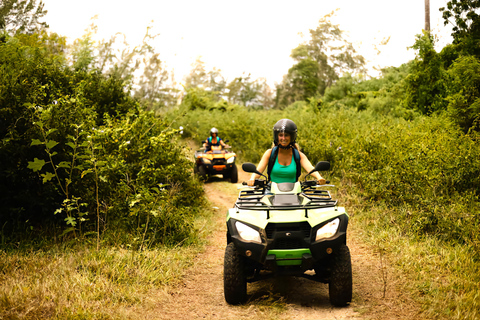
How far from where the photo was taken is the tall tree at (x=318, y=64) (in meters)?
34.9

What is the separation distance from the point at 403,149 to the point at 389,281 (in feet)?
12.1

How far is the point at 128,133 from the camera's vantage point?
729cm

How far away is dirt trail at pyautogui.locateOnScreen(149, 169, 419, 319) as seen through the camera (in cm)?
416

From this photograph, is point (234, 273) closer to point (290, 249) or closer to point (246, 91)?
point (290, 249)

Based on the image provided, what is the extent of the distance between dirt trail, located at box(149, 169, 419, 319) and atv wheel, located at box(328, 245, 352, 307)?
0.49ft

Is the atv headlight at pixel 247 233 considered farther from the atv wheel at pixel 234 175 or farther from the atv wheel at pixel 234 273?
the atv wheel at pixel 234 175

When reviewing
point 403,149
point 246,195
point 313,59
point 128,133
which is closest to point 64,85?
point 128,133

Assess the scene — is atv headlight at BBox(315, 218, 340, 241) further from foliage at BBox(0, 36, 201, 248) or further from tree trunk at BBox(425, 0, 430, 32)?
tree trunk at BBox(425, 0, 430, 32)

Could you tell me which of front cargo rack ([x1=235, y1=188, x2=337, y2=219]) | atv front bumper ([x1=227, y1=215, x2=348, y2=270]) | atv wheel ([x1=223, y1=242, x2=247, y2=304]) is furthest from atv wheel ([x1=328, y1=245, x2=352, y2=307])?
atv wheel ([x1=223, y1=242, x2=247, y2=304])

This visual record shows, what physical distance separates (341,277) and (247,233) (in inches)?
40.4

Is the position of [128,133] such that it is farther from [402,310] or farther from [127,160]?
[402,310]

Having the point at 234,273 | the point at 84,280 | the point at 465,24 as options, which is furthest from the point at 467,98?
the point at 84,280

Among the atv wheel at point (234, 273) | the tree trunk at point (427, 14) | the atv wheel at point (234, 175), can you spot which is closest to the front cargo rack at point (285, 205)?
the atv wheel at point (234, 273)

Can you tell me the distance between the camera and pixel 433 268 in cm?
494
